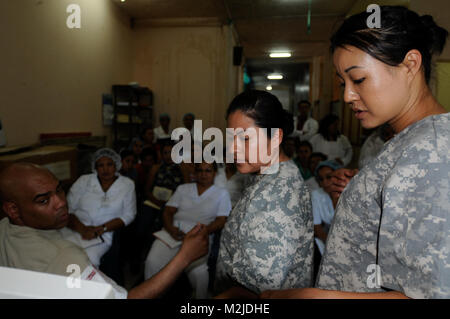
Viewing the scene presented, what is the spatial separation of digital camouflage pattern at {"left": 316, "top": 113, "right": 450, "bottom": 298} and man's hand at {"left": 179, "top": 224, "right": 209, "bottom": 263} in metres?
0.57

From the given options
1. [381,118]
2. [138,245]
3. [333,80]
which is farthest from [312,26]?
[381,118]

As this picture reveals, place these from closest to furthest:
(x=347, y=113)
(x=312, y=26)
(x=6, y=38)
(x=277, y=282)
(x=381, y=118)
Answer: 1. (x=381, y=118)
2. (x=277, y=282)
3. (x=6, y=38)
4. (x=347, y=113)
5. (x=312, y=26)

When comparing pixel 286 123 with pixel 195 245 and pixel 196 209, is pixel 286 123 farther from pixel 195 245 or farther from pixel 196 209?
pixel 196 209

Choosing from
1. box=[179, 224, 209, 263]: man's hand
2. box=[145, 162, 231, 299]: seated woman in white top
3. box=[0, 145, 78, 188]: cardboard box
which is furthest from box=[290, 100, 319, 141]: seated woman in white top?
box=[179, 224, 209, 263]: man's hand

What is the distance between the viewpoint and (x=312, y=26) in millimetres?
5332

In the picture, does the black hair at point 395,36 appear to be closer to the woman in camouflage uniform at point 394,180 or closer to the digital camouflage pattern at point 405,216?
the woman in camouflage uniform at point 394,180

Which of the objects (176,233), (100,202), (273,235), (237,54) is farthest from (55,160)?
(237,54)

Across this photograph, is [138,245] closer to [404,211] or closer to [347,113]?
[404,211]

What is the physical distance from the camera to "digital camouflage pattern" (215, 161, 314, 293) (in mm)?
880

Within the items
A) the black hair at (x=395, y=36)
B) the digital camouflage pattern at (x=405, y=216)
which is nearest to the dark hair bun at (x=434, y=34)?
the black hair at (x=395, y=36)

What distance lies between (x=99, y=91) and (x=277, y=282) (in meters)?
4.32

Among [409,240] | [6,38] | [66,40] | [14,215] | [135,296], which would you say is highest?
[66,40]

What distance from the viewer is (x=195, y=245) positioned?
1.09 m

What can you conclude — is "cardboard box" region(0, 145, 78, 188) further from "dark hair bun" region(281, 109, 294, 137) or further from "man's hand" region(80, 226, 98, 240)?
"dark hair bun" region(281, 109, 294, 137)
